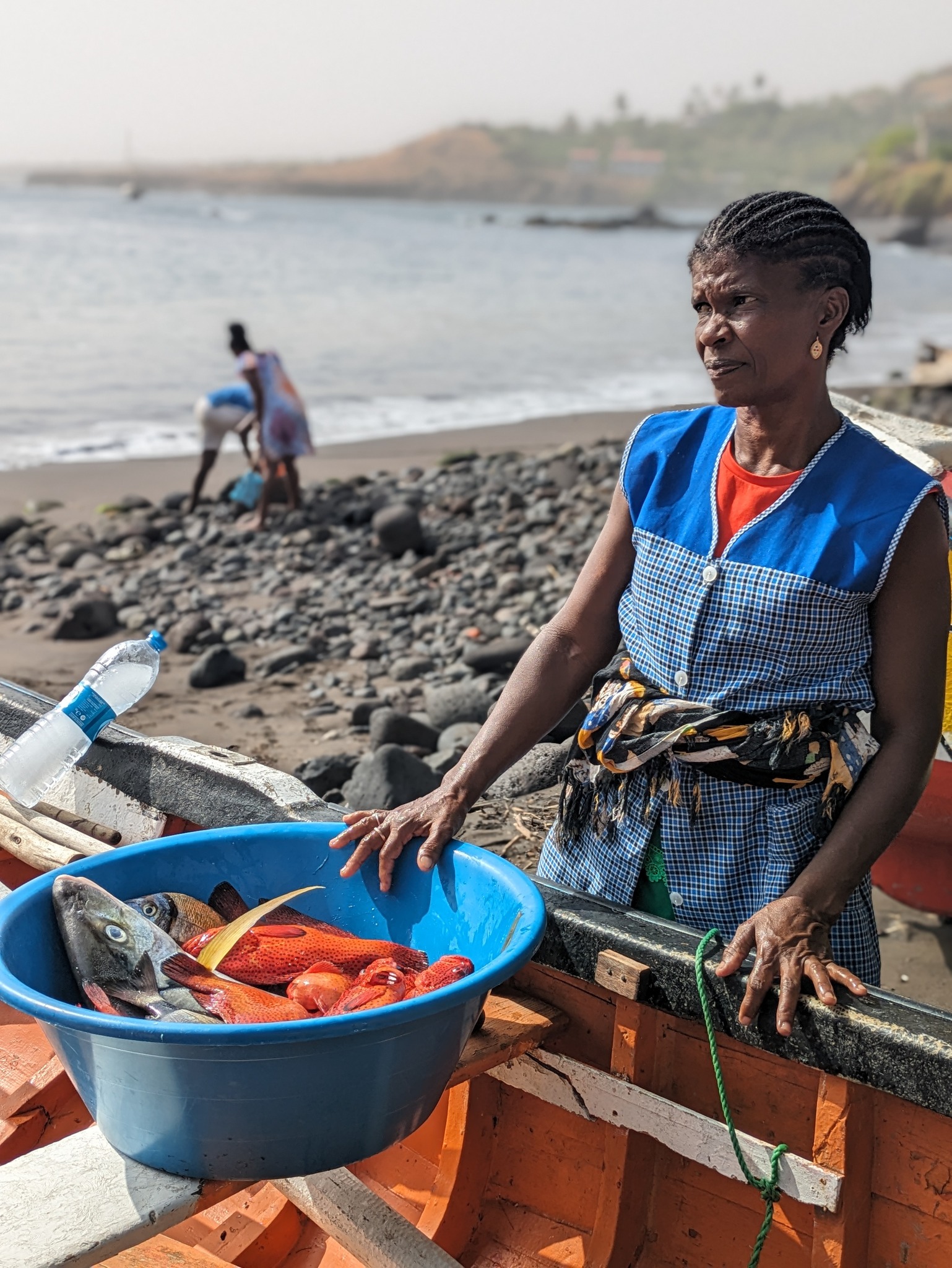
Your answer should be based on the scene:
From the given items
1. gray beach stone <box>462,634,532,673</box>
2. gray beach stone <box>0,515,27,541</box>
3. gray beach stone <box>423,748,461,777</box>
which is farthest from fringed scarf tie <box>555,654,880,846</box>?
gray beach stone <box>0,515,27,541</box>

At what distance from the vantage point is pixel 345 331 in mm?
27141

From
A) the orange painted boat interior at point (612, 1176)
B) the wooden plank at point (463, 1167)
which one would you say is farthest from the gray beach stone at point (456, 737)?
the wooden plank at point (463, 1167)

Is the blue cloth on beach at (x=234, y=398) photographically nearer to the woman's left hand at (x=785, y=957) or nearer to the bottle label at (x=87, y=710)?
the bottle label at (x=87, y=710)

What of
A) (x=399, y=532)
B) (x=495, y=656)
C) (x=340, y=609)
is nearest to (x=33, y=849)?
(x=495, y=656)

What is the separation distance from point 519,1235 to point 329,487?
9850 millimetres

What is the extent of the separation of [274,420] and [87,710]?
7965 mm

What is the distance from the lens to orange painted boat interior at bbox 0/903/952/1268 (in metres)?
1.97

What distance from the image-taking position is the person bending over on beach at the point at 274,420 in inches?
A: 413

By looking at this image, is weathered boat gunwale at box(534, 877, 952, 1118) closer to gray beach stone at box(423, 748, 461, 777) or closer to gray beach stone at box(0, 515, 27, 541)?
gray beach stone at box(423, 748, 461, 777)

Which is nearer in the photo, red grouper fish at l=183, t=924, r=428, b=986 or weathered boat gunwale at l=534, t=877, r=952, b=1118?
weathered boat gunwale at l=534, t=877, r=952, b=1118

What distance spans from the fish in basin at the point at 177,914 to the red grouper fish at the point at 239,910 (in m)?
0.05

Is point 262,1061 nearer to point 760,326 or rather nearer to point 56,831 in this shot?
point 760,326

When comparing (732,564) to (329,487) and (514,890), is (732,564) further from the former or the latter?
(329,487)

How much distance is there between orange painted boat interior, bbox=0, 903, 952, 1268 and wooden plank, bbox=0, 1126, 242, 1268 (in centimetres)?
9
